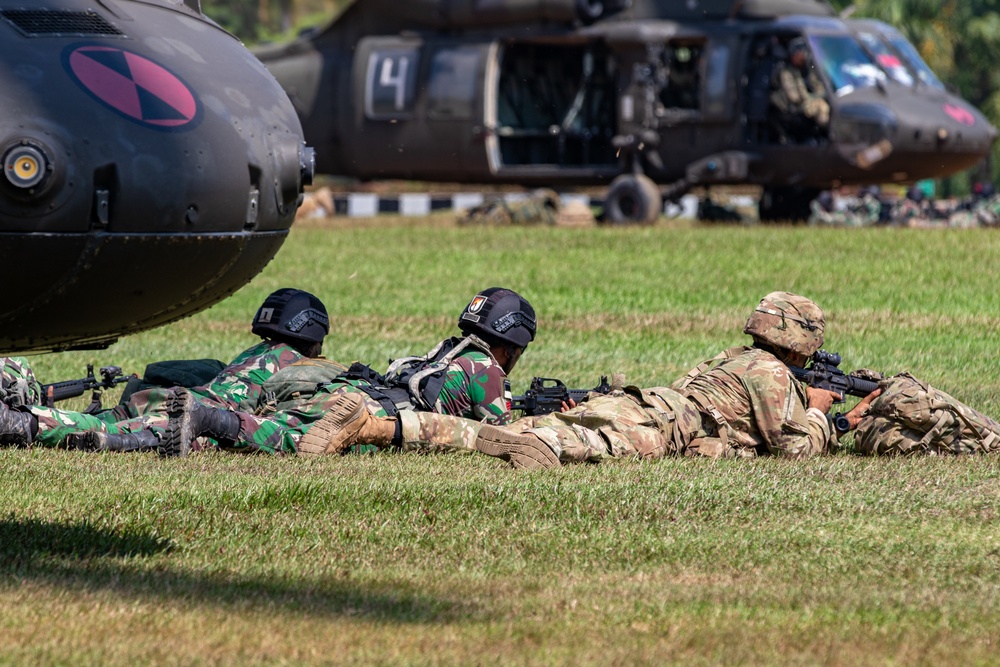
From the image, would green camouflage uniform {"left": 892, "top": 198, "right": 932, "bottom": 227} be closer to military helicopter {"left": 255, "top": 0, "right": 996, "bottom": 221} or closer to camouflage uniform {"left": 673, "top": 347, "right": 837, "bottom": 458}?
military helicopter {"left": 255, "top": 0, "right": 996, "bottom": 221}

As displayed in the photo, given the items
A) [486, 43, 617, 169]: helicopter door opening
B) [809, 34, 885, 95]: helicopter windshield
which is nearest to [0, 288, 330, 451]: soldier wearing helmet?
[809, 34, 885, 95]: helicopter windshield

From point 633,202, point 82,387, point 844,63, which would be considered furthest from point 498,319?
point 844,63

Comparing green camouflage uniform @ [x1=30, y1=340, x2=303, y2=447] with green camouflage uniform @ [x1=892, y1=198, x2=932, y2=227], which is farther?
green camouflage uniform @ [x1=892, y1=198, x2=932, y2=227]

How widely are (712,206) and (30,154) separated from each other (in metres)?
20.9

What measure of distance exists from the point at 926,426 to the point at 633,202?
49.4ft

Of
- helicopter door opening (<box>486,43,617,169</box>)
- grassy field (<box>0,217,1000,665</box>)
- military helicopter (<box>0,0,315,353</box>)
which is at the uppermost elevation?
military helicopter (<box>0,0,315,353</box>)

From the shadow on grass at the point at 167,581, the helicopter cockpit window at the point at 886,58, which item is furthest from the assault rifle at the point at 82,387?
the helicopter cockpit window at the point at 886,58

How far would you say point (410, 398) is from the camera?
29.9 feet

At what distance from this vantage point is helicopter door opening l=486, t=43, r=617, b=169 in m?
25.3

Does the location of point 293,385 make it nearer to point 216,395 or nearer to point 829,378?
point 216,395

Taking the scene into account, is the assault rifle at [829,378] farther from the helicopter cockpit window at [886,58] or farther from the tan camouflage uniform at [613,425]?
the helicopter cockpit window at [886,58]

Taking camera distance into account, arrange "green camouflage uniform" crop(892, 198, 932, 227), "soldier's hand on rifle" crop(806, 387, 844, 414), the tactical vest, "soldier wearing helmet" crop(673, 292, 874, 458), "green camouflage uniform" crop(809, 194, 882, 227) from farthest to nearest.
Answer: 1. "green camouflage uniform" crop(892, 198, 932, 227)
2. "green camouflage uniform" crop(809, 194, 882, 227)
3. "soldier's hand on rifle" crop(806, 387, 844, 414)
4. the tactical vest
5. "soldier wearing helmet" crop(673, 292, 874, 458)

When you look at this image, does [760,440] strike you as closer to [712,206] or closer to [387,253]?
[387,253]

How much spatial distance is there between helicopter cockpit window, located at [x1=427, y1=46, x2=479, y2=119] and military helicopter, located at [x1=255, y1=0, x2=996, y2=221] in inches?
0.9
